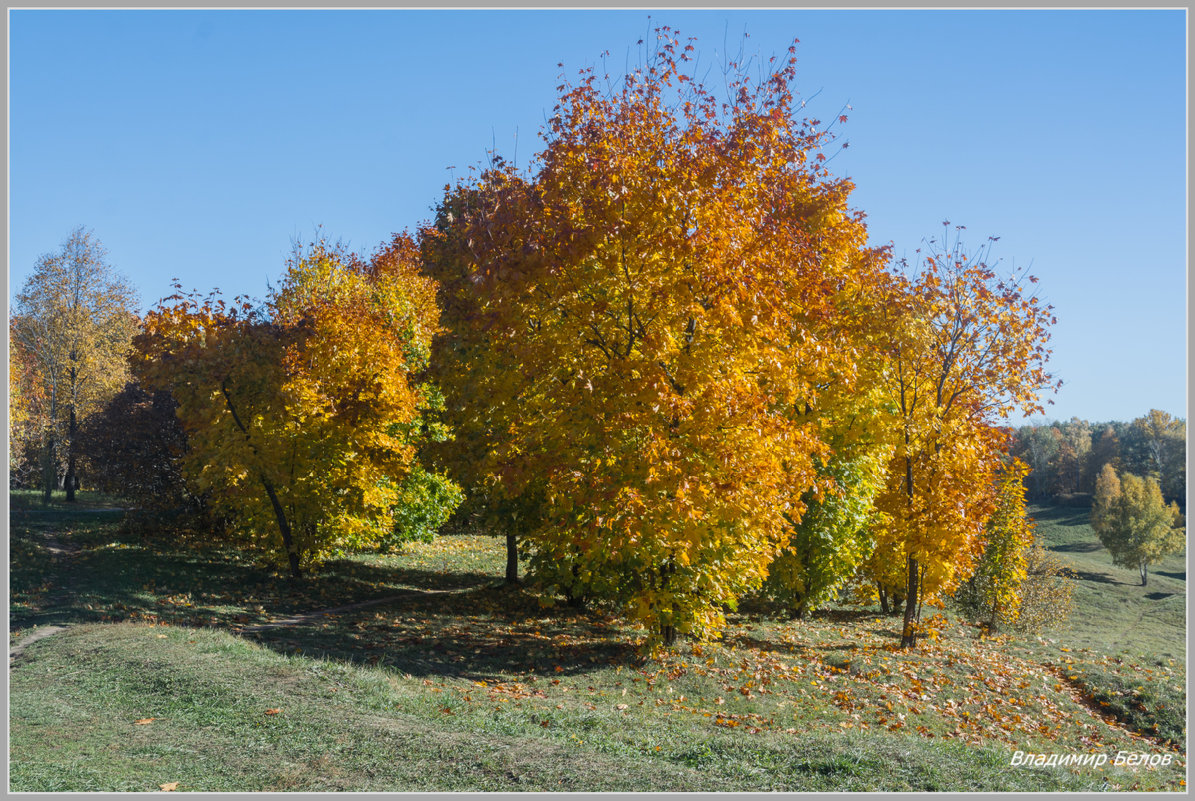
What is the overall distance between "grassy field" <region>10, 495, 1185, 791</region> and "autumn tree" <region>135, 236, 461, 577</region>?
178cm

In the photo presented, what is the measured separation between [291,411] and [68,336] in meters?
21.2

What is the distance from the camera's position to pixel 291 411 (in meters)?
16.5

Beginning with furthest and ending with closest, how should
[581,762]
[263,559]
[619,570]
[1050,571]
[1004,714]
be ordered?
[1050,571]
[263,559]
[619,570]
[1004,714]
[581,762]

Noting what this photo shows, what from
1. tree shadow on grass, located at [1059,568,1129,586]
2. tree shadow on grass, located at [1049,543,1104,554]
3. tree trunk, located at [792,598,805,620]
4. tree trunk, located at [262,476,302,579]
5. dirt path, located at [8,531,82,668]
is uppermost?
tree trunk, located at [262,476,302,579]

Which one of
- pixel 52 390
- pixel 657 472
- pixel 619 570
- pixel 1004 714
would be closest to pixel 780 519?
pixel 657 472

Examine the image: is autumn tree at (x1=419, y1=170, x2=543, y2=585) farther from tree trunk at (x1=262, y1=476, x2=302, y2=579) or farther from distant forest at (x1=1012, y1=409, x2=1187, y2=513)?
distant forest at (x1=1012, y1=409, x2=1187, y2=513)

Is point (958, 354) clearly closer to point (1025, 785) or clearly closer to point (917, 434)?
point (917, 434)

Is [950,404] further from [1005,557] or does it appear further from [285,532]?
[285,532]

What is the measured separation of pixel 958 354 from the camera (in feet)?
48.1

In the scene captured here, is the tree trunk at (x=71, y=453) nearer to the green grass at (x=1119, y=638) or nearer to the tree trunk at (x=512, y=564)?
the tree trunk at (x=512, y=564)

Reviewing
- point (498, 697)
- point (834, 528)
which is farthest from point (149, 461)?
point (834, 528)

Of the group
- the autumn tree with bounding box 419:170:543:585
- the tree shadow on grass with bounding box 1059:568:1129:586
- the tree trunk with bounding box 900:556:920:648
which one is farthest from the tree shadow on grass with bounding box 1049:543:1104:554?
the autumn tree with bounding box 419:170:543:585

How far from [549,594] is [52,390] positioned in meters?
26.8

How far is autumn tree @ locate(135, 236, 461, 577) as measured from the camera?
1669 centimetres
